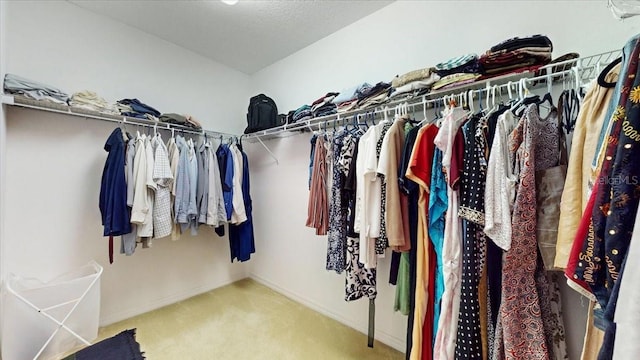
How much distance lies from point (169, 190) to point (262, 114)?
43.9 inches

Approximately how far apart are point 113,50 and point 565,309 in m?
3.47

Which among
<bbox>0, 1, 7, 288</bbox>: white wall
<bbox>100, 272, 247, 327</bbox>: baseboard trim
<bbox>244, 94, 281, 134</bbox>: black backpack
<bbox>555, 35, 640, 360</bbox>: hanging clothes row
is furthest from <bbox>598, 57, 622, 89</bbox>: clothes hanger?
<bbox>100, 272, 247, 327</bbox>: baseboard trim

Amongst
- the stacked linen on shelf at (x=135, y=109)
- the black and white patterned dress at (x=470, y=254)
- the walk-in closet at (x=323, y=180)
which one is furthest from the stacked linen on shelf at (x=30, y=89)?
the black and white patterned dress at (x=470, y=254)

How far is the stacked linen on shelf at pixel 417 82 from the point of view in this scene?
1.40 meters

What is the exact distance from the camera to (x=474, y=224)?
102 centimetres

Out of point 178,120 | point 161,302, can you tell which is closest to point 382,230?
point 178,120

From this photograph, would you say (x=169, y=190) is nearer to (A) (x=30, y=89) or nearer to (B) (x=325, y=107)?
(A) (x=30, y=89)

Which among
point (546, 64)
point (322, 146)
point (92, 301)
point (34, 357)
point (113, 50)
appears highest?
point (113, 50)

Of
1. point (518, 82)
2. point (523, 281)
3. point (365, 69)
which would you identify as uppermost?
point (365, 69)

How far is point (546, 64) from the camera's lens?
42.7 inches

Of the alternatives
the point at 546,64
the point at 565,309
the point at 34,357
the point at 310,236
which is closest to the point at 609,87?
the point at 546,64

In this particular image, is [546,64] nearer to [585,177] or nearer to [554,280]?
[585,177]

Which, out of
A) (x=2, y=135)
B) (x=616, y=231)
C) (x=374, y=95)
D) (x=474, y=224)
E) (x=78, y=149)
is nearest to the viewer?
(x=616, y=231)

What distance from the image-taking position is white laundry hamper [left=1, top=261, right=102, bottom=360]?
1428 mm
